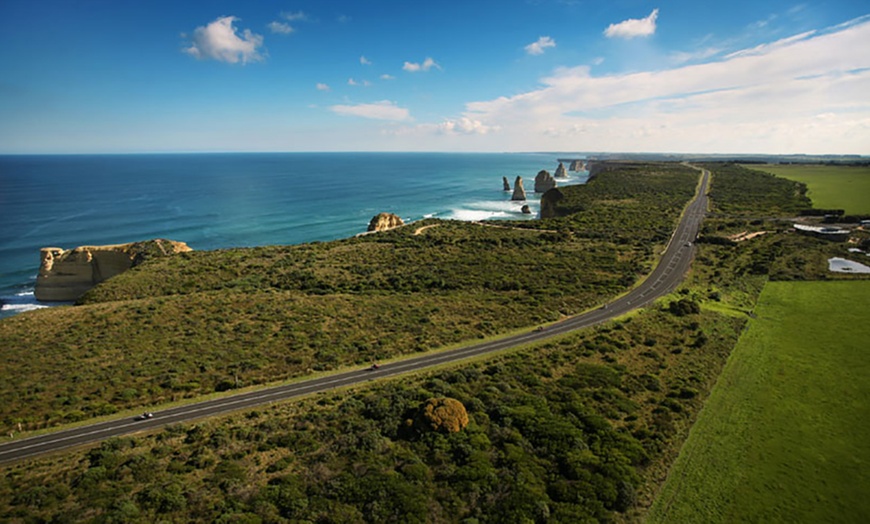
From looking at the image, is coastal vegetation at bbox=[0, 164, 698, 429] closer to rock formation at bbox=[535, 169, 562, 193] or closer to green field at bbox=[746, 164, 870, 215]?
green field at bbox=[746, 164, 870, 215]

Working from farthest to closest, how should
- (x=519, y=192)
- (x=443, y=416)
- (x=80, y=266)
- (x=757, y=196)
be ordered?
Result: (x=519, y=192) < (x=757, y=196) < (x=80, y=266) < (x=443, y=416)

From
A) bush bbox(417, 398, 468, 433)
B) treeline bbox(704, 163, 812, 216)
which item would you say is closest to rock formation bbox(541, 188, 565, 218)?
treeline bbox(704, 163, 812, 216)

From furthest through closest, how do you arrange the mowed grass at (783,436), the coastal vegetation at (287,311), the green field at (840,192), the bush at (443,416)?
1. the green field at (840,192)
2. the coastal vegetation at (287,311)
3. the bush at (443,416)
4. the mowed grass at (783,436)

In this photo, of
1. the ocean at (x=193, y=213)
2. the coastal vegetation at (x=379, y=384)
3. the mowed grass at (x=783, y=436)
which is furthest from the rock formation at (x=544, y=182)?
the mowed grass at (x=783, y=436)

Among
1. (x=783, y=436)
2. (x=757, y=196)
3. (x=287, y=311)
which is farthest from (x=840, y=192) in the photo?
(x=287, y=311)

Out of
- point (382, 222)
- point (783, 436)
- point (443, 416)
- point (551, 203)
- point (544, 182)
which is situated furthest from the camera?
point (544, 182)

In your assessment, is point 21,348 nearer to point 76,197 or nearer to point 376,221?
point 376,221

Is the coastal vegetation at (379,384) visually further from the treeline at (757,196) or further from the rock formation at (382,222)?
the treeline at (757,196)

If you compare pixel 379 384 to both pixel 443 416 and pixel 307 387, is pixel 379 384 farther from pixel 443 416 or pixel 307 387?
pixel 443 416
